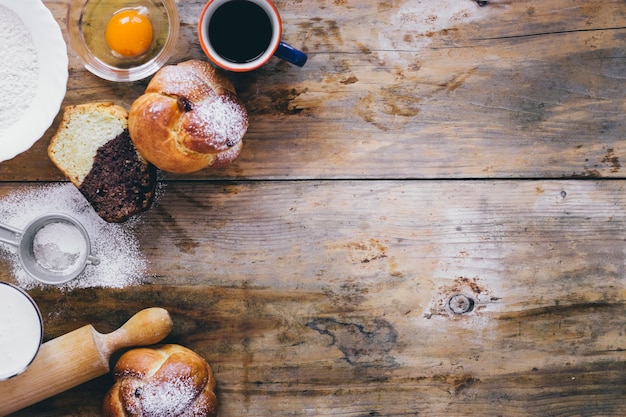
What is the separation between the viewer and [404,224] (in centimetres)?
139

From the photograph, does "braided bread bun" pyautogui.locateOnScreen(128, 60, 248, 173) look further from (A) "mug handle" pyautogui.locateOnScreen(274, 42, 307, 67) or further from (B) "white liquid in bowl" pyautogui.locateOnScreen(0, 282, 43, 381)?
(B) "white liquid in bowl" pyautogui.locateOnScreen(0, 282, 43, 381)

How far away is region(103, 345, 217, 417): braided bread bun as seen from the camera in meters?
1.25

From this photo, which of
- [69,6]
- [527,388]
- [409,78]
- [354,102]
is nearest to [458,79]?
[409,78]

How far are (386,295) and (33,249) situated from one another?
0.80 metres

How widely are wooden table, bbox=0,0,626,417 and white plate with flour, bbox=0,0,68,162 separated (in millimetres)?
85

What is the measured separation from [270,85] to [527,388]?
3.05 feet

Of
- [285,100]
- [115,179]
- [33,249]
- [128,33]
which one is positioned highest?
[128,33]

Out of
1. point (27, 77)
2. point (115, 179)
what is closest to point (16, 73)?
point (27, 77)

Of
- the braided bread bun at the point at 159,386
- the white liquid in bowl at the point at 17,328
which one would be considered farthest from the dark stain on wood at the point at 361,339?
the white liquid in bowl at the point at 17,328

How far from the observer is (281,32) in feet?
4.26

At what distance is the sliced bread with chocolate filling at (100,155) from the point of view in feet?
4.24

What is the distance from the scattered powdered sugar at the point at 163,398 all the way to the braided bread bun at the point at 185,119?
447 millimetres

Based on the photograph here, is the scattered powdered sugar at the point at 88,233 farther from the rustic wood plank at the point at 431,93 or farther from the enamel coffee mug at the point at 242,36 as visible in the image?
the enamel coffee mug at the point at 242,36

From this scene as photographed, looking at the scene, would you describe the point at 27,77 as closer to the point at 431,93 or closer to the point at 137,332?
the point at 137,332
